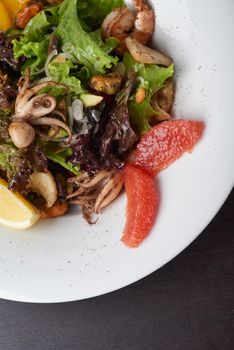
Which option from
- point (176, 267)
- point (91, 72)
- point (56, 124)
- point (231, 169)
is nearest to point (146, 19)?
point (91, 72)

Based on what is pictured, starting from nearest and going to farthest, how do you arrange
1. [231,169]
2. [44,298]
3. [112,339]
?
[231,169] → [44,298] → [112,339]

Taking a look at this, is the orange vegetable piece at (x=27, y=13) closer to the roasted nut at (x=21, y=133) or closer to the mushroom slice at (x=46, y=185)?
the roasted nut at (x=21, y=133)

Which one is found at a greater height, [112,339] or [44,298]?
[44,298]

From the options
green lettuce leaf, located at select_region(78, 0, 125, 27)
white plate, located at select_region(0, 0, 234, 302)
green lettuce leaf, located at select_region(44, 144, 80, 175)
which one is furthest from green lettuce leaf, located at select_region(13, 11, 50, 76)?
white plate, located at select_region(0, 0, 234, 302)

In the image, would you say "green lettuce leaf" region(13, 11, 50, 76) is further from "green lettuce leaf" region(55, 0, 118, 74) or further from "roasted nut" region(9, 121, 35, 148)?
"roasted nut" region(9, 121, 35, 148)

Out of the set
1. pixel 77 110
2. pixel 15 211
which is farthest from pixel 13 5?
pixel 15 211

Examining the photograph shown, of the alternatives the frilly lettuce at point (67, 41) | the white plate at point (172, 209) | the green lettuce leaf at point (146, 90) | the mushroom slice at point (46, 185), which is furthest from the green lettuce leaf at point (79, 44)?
the mushroom slice at point (46, 185)

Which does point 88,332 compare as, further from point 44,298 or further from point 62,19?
point 62,19
